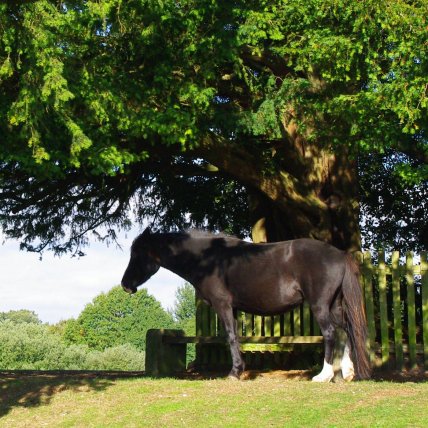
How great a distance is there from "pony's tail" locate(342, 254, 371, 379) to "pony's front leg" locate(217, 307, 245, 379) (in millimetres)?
1853

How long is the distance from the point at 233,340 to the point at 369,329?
320 centimetres

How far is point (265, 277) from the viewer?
12.6 metres

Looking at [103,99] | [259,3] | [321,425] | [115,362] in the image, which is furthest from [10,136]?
[115,362]

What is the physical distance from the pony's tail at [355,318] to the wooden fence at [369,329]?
172 centimetres

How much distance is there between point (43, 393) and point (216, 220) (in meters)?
9.35

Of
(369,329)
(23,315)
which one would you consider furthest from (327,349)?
(23,315)

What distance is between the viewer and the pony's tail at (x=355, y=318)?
39.2ft

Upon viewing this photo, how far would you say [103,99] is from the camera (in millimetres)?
12141

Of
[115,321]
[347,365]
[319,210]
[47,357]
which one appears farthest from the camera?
[115,321]

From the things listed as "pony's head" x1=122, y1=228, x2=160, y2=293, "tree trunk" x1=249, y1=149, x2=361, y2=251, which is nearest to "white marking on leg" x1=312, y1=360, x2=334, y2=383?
"pony's head" x1=122, y1=228, x2=160, y2=293

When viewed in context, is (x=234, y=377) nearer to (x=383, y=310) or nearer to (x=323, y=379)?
(x=323, y=379)

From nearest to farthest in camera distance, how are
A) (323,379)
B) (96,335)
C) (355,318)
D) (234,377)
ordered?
(323,379), (355,318), (234,377), (96,335)

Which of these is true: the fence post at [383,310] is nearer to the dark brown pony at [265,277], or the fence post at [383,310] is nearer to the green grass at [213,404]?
the dark brown pony at [265,277]

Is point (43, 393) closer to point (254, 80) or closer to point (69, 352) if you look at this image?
point (254, 80)
